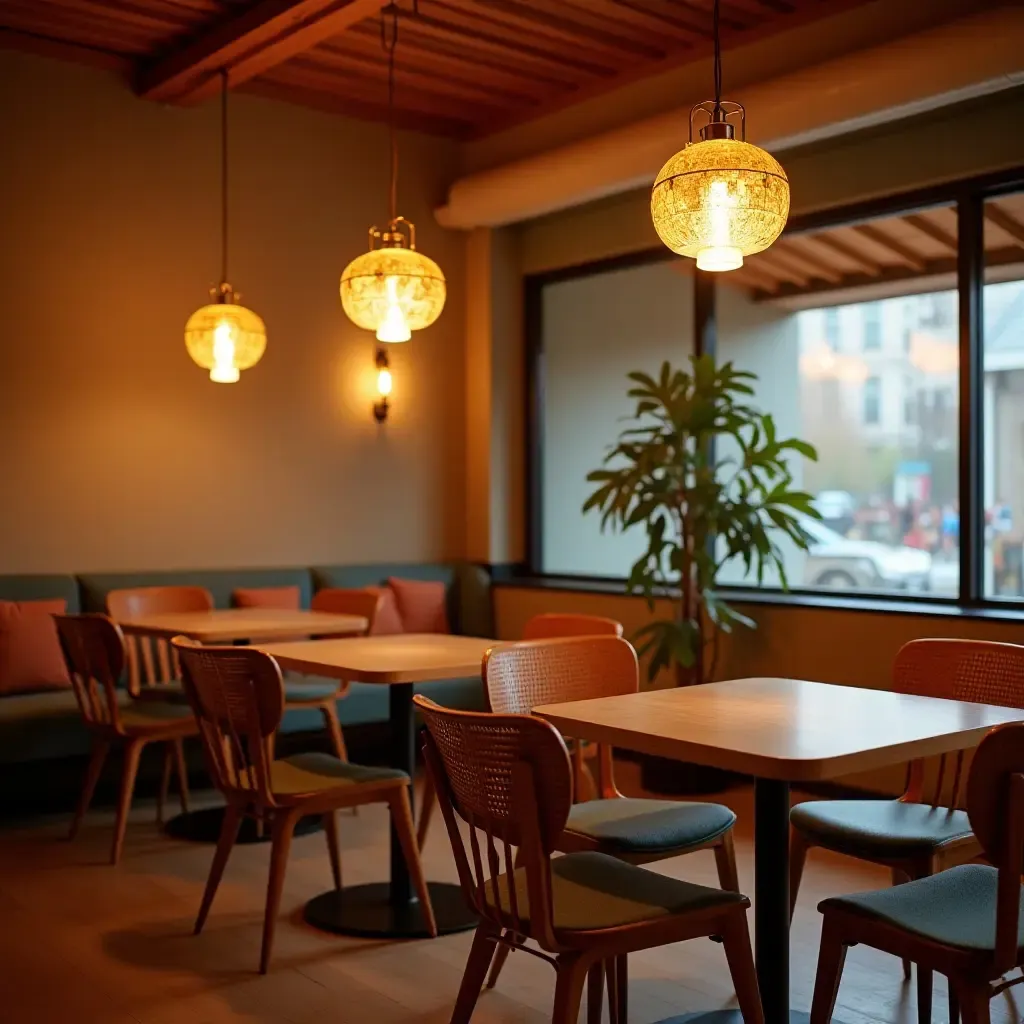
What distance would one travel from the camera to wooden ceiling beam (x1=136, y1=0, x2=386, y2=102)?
4930 millimetres

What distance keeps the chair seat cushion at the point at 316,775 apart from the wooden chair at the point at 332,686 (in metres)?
1.08

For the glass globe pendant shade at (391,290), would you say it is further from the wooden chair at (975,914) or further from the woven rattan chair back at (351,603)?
the wooden chair at (975,914)

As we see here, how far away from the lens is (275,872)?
335 cm

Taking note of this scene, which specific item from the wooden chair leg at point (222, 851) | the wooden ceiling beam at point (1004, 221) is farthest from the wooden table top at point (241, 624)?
the wooden ceiling beam at point (1004, 221)

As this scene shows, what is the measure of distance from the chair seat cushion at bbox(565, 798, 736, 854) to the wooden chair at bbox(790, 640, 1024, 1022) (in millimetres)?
223

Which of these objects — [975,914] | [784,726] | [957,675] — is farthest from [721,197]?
[975,914]

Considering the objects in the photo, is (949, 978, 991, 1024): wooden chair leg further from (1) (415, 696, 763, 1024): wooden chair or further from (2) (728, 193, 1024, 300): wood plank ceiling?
(2) (728, 193, 1024, 300): wood plank ceiling

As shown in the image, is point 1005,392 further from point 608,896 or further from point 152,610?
point 608,896

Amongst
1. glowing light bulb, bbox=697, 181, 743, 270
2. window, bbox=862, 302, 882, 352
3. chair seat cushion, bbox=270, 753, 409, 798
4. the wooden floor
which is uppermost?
window, bbox=862, 302, 882, 352

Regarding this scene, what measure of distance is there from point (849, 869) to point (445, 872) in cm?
141

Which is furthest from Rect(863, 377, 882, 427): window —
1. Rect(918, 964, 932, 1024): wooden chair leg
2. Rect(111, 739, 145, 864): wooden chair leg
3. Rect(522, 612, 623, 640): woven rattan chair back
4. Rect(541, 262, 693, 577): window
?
Rect(918, 964, 932, 1024): wooden chair leg

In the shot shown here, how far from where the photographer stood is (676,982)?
3268mm

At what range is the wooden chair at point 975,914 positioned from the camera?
6.76 feet

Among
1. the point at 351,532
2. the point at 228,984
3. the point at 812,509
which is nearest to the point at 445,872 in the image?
the point at 228,984
